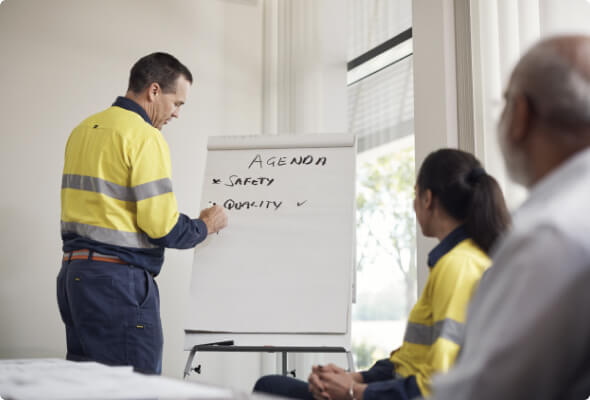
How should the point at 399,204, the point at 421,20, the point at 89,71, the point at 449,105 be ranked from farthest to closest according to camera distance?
the point at 399,204 < the point at 89,71 < the point at 421,20 < the point at 449,105

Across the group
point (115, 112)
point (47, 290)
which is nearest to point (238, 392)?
point (115, 112)

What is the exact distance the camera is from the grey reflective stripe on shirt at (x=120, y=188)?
6.86 ft

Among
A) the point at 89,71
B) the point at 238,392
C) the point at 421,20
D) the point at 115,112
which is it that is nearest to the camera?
the point at 238,392

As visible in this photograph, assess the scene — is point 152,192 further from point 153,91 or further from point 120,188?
point 153,91

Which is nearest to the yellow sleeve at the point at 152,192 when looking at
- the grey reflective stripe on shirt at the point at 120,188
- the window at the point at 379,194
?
the grey reflective stripe on shirt at the point at 120,188

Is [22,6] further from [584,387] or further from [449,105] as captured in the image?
[584,387]

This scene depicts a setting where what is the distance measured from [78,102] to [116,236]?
5.44ft

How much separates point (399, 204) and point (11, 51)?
3.86 metres

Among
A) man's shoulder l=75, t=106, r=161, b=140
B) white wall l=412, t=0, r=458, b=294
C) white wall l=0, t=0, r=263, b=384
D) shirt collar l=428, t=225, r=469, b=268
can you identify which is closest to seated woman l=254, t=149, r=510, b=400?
shirt collar l=428, t=225, r=469, b=268

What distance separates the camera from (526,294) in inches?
22.4

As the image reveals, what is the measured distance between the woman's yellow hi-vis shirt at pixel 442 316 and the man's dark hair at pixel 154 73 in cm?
141

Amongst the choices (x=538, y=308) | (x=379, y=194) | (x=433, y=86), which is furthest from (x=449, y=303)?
(x=379, y=194)

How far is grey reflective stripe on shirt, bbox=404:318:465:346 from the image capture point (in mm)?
1239

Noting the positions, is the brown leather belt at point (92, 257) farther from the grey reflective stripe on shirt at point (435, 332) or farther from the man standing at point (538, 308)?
the man standing at point (538, 308)
